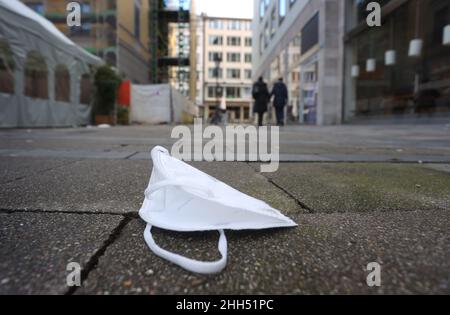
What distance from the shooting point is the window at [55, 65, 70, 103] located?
33.7 feet

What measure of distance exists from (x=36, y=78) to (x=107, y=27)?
374 inches

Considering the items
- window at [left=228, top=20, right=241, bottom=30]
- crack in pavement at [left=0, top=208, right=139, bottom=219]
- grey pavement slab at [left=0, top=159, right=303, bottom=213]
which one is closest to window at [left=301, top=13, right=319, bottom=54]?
grey pavement slab at [left=0, top=159, right=303, bottom=213]

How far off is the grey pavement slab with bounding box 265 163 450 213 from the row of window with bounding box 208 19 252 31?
6057 cm

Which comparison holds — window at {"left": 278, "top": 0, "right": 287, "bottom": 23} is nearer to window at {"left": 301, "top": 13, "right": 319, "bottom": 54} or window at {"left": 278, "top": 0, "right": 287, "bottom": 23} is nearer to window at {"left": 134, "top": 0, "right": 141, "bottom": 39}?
window at {"left": 301, "top": 13, "right": 319, "bottom": 54}

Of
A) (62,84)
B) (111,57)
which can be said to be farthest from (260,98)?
(111,57)

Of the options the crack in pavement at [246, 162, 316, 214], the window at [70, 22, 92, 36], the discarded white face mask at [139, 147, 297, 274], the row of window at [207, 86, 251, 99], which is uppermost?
the row of window at [207, 86, 251, 99]

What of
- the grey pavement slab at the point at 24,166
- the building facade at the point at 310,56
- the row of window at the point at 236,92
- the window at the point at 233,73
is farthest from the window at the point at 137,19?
the window at the point at 233,73

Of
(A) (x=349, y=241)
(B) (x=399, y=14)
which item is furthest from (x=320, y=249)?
(B) (x=399, y=14)

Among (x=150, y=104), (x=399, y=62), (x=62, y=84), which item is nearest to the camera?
(x=399, y=62)

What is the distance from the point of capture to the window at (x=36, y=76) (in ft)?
28.6

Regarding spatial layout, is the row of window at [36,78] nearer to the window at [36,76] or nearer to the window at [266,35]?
the window at [36,76]

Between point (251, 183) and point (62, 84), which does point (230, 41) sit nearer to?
point (62, 84)

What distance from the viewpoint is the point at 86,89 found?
41.5 feet

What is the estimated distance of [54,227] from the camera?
45.9 inches
